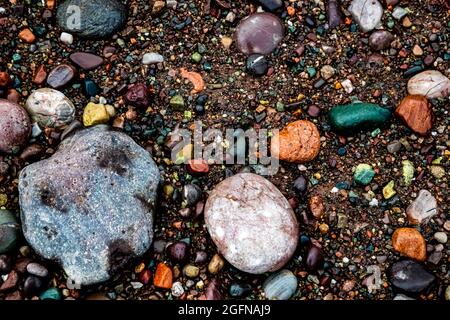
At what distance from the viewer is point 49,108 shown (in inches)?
130

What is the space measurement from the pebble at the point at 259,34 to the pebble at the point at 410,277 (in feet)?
5.15

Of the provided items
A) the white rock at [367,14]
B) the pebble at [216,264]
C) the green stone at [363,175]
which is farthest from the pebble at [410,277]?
the white rock at [367,14]

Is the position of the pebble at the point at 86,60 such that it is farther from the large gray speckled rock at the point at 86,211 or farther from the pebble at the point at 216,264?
the pebble at the point at 216,264

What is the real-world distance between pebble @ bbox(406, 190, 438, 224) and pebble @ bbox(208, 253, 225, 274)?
117 cm

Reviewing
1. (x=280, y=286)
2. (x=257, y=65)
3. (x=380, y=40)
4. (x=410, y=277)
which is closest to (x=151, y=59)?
(x=257, y=65)

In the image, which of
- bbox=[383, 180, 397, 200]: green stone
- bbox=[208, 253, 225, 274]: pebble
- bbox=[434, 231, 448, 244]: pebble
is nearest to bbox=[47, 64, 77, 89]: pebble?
bbox=[208, 253, 225, 274]: pebble

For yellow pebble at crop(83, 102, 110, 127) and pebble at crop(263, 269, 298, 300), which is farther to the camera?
yellow pebble at crop(83, 102, 110, 127)

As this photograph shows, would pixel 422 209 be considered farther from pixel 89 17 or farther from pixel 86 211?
pixel 89 17

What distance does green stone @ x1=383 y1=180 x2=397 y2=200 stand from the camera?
3.25 meters

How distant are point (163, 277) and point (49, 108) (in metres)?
1.25

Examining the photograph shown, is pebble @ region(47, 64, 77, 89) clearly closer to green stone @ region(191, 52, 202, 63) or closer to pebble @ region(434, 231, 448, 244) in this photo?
green stone @ region(191, 52, 202, 63)

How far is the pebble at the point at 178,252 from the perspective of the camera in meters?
3.10

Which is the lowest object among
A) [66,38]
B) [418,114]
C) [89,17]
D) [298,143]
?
[298,143]

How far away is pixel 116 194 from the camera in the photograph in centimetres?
304
